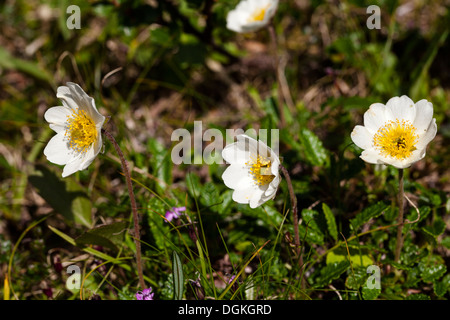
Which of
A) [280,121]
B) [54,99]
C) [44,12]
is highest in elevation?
[44,12]

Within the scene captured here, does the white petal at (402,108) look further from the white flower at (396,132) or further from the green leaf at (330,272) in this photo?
the green leaf at (330,272)

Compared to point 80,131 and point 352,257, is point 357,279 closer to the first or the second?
point 352,257

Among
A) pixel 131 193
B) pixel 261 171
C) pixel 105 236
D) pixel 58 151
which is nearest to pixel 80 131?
pixel 58 151

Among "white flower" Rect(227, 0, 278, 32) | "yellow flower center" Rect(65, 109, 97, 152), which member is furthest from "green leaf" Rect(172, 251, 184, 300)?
"white flower" Rect(227, 0, 278, 32)

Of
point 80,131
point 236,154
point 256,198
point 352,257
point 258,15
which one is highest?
point 258,15

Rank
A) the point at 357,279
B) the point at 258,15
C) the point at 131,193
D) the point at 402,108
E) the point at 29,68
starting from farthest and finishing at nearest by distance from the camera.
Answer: the point at 29,68
the point at 258,15
the point at 357,279
the point at 402,108
the point at 131,193

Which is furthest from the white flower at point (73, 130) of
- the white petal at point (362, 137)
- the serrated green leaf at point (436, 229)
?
the serrated green leaf at point (436, 229)
